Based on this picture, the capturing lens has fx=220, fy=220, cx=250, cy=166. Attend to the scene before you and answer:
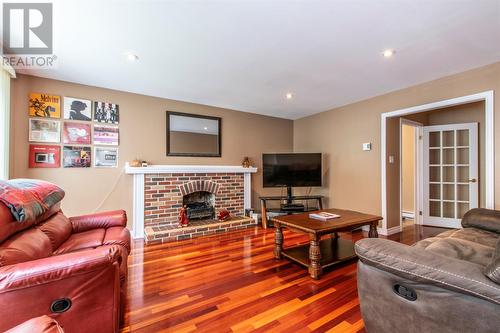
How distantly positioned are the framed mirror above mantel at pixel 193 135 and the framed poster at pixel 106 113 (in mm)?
762

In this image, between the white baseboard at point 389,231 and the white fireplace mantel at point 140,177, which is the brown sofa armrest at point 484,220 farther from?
the white fireplace mantel at point 140,177

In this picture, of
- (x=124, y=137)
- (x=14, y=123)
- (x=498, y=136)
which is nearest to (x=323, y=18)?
(x=498, y=136)

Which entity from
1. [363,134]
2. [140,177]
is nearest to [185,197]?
[140,177]

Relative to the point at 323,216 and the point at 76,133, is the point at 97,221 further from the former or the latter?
the point at 323,216

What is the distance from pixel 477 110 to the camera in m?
3.70

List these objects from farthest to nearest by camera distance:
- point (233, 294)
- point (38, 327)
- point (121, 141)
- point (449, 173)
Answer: point (449, 173) < point (121, 141) < point (233, 294) < point (38, 327)

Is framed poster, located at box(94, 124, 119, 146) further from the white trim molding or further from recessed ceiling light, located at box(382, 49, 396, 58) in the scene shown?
recessed ceiling light, located at box(382, 49, 396, 58)

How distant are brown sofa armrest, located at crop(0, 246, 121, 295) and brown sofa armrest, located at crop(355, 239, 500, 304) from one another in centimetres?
146

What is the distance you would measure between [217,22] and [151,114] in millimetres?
2312

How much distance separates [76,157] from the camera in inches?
122

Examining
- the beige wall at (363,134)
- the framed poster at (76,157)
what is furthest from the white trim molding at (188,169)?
the beige wall at (363,134)

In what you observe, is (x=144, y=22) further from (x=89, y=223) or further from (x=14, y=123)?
(x=14, y=123)

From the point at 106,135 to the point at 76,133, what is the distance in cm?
35

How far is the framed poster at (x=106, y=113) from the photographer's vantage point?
3.23m
